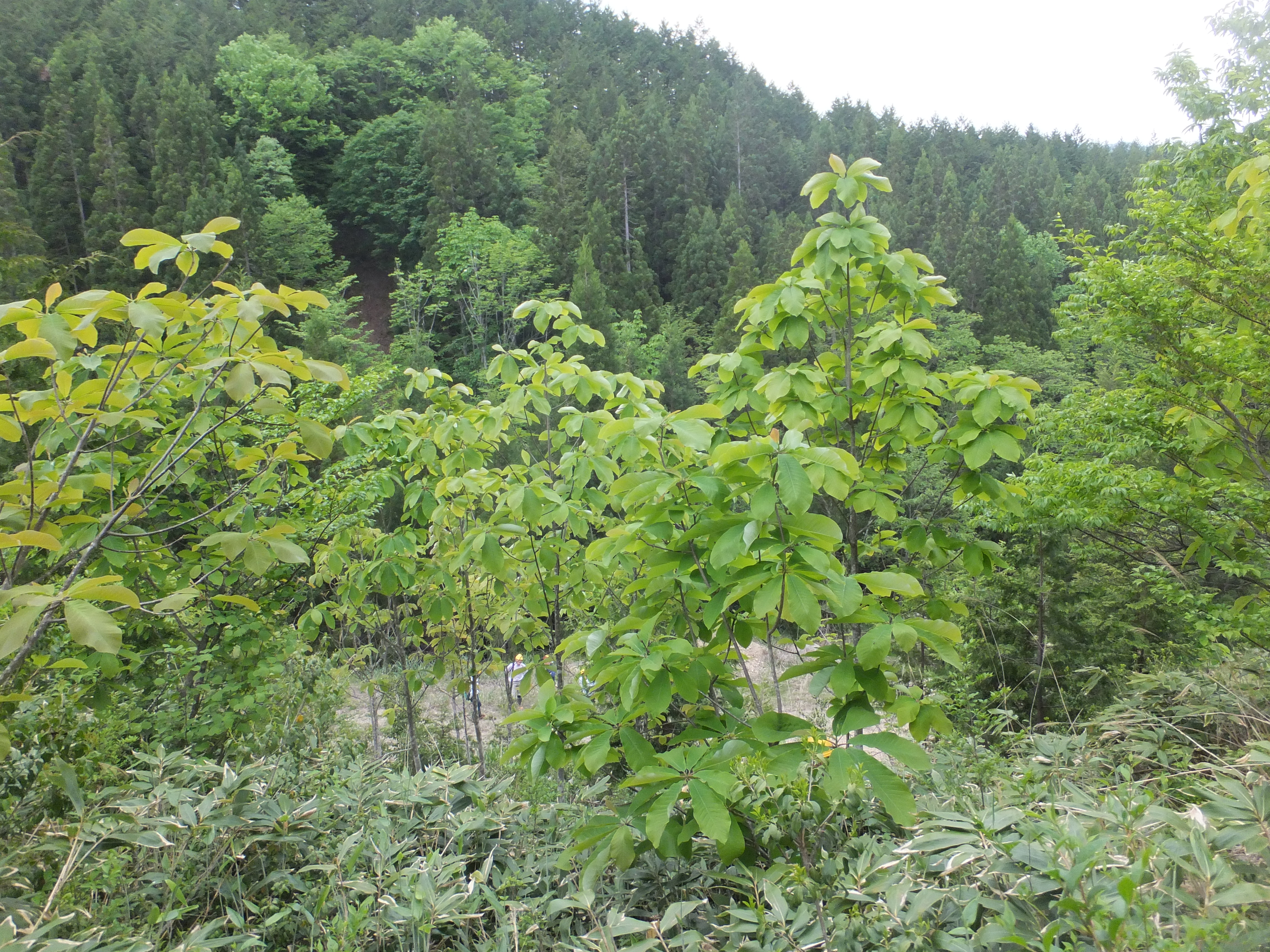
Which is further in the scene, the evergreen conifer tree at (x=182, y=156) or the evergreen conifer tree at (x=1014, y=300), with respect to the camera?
the evergreen conifer tree at (x=1014, y=300)

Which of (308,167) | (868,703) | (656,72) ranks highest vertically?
(656,72)

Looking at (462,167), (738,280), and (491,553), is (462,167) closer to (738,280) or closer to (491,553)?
(738,280)

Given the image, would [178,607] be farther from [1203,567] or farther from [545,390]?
[1203,567]

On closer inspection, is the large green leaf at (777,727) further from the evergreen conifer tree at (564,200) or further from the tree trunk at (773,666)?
the evergreen conifer tree at (564,200)

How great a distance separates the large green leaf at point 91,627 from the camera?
3.70 feet

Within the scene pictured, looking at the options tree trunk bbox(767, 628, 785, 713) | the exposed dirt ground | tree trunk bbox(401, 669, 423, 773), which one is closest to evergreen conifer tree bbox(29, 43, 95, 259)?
the exposed dirt ground

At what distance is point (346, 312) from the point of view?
26656mm

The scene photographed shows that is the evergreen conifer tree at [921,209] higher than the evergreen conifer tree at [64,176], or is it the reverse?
the evergreen conifer tree at [921,209]

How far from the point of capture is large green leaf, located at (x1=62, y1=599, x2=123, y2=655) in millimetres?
1127

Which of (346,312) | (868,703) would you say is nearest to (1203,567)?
(868,703)

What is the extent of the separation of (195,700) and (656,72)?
185ft

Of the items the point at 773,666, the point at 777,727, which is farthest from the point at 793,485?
the point at 773,666


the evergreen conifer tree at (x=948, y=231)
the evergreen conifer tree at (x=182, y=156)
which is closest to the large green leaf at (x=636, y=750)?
the evergreen conifer tree at (x=182, y=156)

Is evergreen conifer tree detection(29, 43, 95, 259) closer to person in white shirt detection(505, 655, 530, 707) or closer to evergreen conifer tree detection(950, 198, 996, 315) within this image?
person in white shirt detection(505, 655, 530, 707)
